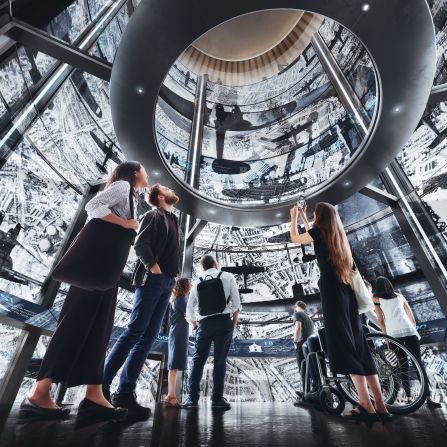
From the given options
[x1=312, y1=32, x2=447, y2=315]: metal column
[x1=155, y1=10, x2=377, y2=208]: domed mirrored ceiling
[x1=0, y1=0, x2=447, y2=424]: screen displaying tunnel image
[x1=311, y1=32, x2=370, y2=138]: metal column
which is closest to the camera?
[x1=0, y1=0, x2=447, y2=424]: screen displaying tunnel image

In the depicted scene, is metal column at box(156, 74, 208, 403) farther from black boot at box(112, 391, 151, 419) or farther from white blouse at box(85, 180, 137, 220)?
black boot at box(112, 391, 151, 419)

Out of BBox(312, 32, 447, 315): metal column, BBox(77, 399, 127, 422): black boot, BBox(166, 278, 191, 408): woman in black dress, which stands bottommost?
BBox(77, 399, 127, 422): black boot

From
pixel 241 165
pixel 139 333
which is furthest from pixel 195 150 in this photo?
pixel 139 333

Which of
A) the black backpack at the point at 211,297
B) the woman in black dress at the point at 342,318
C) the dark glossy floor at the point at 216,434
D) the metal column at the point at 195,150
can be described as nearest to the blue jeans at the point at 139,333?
the dark glossy floor at the point at 216,434

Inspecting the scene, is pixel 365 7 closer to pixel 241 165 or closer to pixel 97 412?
pixel 241 165

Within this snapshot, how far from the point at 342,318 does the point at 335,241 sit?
0.49 meters

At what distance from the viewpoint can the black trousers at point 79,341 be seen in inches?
52.4

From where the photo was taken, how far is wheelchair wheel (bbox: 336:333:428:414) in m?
2.00

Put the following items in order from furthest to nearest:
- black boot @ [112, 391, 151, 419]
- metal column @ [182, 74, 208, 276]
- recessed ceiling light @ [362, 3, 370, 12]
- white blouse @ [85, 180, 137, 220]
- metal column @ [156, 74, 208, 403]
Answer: metal column @ [182, 74, 208, 276], metal column @ [156, 74, 208, 403], recessed ceiling light @ [362, 3, 370, 12], black boot @ [112, 391, 151, 419], white blouse @ [85, 180, 137, 220]

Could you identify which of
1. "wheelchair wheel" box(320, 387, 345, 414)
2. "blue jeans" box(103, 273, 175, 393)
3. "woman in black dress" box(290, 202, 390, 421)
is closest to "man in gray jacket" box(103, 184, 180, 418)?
"blue jeans" box(103, 273, 175, 393)

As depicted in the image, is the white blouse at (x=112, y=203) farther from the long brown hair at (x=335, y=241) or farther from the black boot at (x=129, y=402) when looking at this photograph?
the long brown hair at (x=335, y=241)

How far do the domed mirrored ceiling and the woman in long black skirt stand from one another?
10.5 feet

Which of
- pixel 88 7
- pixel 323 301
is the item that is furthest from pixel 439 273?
pixel 88 7

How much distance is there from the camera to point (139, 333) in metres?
1.74
